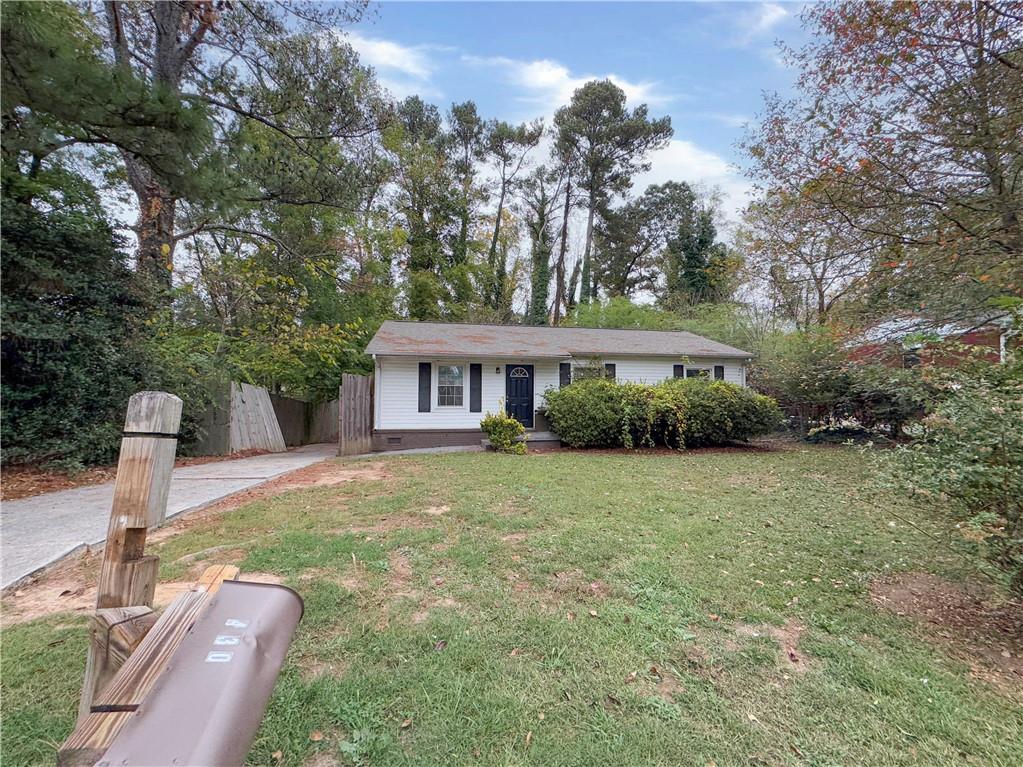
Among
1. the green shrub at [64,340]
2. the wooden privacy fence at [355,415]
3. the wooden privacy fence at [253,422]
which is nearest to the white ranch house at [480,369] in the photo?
the wooden privacy fence at [355,415]

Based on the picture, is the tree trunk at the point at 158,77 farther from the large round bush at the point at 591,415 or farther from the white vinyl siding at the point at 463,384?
the large round bush at the point at 591,415

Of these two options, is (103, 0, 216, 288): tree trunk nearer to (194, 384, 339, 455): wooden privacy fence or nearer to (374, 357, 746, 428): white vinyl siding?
(194, 384, 339, 455): wooden privacy fence

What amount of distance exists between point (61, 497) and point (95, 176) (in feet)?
26.2

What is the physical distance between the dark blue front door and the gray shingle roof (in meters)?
0.66

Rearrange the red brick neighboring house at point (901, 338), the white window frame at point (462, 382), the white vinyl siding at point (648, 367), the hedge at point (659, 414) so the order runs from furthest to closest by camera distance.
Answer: the white vinyl siding at point (648, 367)
the white window frame at point (462, 382)
the hedge at point (659, 414)
the red brick neighboring house at point (901, 338)

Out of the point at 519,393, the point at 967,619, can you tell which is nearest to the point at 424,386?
the point at 519,393

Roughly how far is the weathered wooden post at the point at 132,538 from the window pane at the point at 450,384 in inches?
444

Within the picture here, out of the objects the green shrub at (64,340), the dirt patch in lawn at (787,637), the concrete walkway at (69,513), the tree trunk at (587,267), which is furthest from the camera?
the tree trunk at (587,267)

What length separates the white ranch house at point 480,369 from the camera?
39.9ft

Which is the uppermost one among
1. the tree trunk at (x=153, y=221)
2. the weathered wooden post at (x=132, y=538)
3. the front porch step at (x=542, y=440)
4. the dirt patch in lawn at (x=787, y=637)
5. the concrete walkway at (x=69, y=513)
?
the tree trunk at (x=153, y=221)

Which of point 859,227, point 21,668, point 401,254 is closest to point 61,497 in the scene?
point 21,668

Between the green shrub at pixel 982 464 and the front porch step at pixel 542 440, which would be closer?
the green shrub at pixel 982 464

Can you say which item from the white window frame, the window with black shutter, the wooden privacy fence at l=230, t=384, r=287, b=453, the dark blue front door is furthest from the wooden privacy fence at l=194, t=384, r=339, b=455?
the window with black shutter

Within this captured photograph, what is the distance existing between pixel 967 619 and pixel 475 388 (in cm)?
1086
